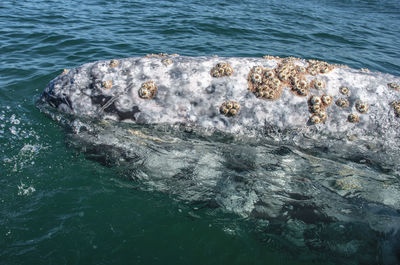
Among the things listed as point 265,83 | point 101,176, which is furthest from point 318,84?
point 101,176

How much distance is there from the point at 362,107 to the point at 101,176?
4851 mm

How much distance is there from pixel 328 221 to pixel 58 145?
5.28m

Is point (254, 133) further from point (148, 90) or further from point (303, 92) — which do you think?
point (148, 90)

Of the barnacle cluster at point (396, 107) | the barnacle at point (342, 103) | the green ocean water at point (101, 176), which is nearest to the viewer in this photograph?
the green ocean water at point (101, 176)

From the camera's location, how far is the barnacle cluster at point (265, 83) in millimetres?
5555

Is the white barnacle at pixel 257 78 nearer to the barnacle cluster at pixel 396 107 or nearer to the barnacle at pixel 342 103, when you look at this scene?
the barnacle at pixel 342 103

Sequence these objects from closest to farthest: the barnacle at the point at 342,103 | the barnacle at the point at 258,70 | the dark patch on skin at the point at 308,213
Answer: the dark patch on skin at the point at 308,213 → the barnacle at the point at 342,103 → the barnacle at the point at 258,70

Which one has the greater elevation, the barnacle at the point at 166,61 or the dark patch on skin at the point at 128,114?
the barnacle at the point at 166,61

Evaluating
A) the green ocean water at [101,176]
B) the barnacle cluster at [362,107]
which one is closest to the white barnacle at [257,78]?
the barnacle cluster at [362,107]

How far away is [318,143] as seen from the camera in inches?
218

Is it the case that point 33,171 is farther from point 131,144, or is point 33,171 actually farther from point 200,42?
point 200,42

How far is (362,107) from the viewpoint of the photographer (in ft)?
17.7

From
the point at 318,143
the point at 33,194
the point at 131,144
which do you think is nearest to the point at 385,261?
the point at 318,143

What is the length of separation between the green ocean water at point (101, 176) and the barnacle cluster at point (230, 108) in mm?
1717
